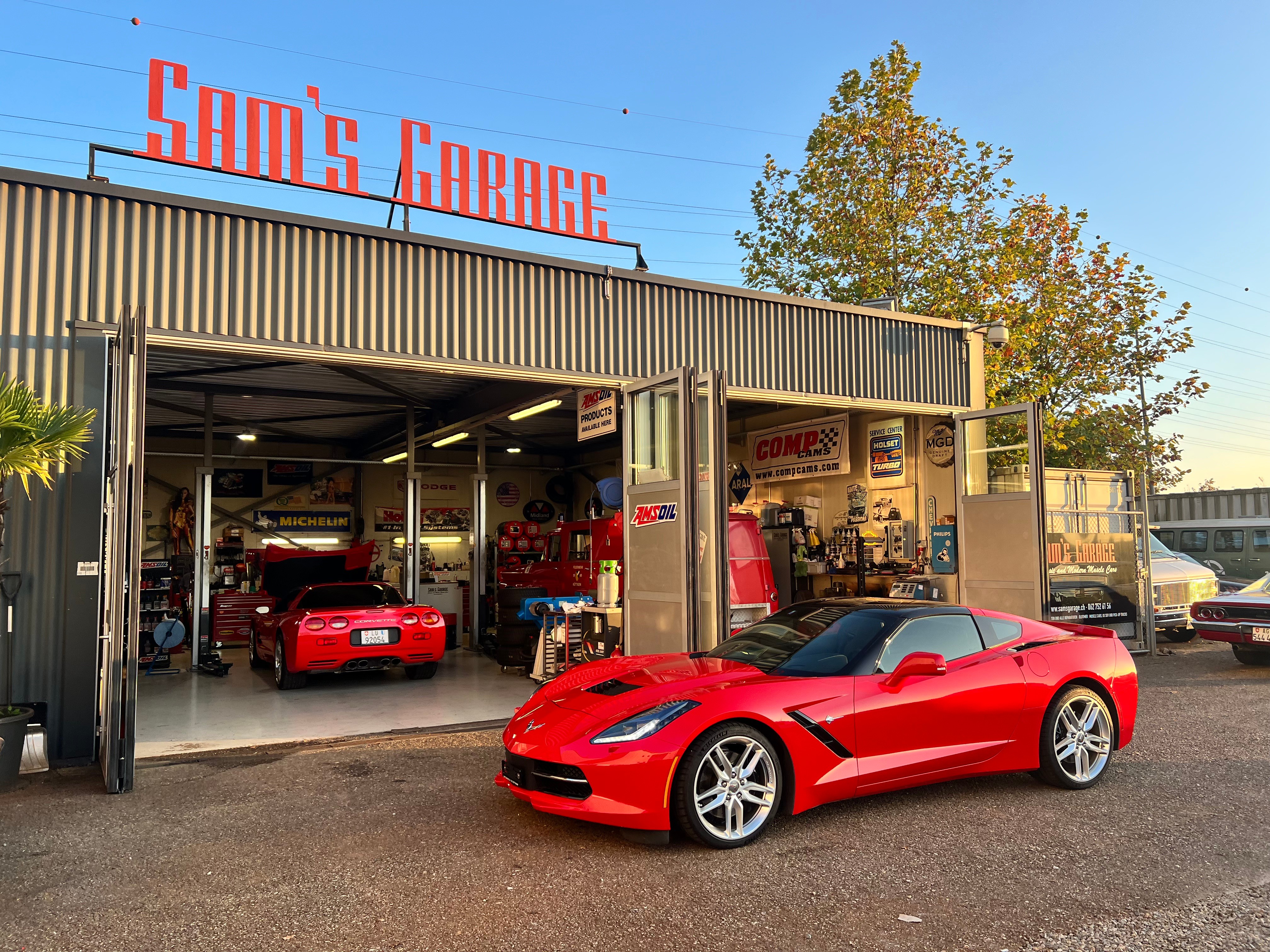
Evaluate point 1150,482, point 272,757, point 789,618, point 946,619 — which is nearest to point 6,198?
point 272,757

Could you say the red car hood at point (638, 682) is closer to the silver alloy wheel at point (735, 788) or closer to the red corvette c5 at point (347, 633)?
the silver alloy wheel at point (735, 788)

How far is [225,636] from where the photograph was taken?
15.5m

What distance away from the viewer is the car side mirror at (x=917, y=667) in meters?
5.15

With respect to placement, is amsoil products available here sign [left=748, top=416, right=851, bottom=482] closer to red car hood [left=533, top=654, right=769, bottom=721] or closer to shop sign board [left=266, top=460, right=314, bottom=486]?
red car hood [left=533, top=654, right=769, bottom=721]

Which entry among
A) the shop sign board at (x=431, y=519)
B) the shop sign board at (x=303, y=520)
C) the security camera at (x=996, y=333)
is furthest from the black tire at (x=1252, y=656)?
the shop sign board at (x=303, y=520)

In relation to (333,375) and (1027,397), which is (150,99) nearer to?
(333,375)

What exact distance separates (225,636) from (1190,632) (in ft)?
52.1

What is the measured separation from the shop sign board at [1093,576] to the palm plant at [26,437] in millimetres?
10611

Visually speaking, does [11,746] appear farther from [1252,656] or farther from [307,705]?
[1252,656]

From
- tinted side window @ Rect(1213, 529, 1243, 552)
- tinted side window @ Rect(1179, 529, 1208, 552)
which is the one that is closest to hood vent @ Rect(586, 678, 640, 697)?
tinted side window @ Rect(1213, 529, 1243, 552)

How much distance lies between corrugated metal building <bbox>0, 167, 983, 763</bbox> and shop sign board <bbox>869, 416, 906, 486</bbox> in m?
1.89

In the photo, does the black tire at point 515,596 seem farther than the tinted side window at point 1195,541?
No

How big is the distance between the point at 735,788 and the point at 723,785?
74 mm

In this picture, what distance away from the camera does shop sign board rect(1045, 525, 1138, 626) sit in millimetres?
12211
